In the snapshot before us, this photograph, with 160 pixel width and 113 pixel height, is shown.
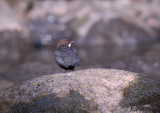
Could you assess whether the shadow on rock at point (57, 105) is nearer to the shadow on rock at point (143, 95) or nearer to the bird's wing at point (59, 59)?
the shadow on rock at point (143, 95)

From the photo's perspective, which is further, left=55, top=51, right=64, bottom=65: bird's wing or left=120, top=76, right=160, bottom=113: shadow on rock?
left=55, top=51, right=64, bottom=65: bird's wing

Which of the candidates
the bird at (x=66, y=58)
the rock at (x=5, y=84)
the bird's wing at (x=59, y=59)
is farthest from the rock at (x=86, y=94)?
the rock at (x=5, y=84)

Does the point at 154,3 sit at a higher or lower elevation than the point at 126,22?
higher

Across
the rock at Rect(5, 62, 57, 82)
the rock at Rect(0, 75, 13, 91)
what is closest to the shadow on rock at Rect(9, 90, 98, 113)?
the rock at Rect(0, 75, 13, 91)

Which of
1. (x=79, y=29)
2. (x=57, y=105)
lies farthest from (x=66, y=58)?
(x=79, y=29)

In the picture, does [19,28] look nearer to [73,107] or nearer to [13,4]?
[13,4]

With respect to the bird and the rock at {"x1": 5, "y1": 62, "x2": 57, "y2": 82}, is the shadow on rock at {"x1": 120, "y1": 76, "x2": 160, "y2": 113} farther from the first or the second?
the rock at {"x1": 5, "y1": 62, "x2": 57, "y2": 82}

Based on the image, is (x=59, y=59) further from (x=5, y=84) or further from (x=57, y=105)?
(x=5, y=84)

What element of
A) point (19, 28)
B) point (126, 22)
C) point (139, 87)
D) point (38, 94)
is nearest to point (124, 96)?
point (139, 87)
